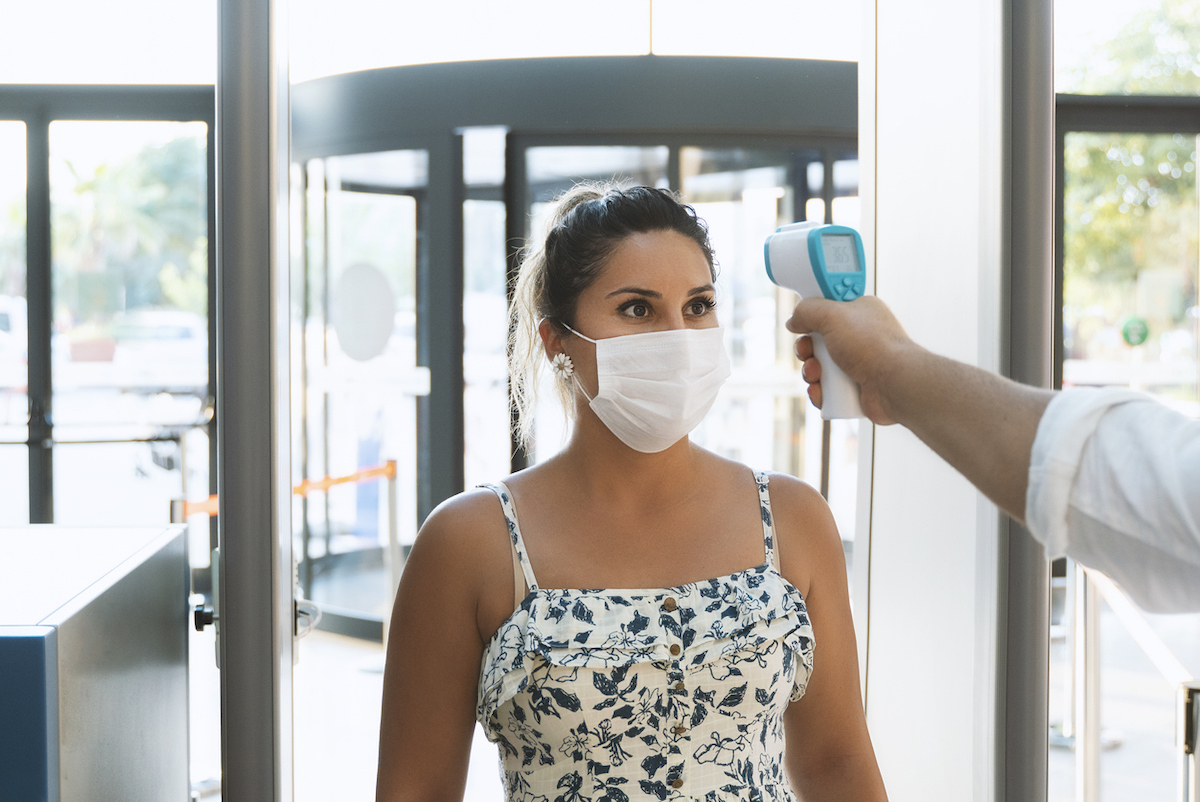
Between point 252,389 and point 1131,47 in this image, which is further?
point 1131,47

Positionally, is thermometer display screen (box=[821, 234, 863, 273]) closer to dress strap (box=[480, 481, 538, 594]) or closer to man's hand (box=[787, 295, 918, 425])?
man's hand (box=[787, 295, 918, 425])

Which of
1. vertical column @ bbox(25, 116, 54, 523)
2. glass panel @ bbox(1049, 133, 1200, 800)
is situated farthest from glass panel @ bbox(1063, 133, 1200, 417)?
vertical column @ bbox(25, 116, 54, 523)

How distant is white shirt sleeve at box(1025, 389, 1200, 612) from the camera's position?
778 millimetres

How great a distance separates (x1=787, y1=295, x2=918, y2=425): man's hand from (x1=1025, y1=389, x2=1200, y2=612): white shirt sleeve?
19 centimetres

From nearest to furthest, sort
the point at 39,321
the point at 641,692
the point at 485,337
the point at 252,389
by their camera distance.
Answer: the point at 252,389, the point at 641,692, the point at 485,337, the point at 39,321

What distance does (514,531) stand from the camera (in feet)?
4.58

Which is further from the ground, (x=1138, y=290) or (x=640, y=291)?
(x=1138, y=290)

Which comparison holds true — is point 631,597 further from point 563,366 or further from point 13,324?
point 13,324

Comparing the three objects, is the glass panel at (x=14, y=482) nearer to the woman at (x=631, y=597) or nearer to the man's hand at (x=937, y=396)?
the woman at (x=631, y=597)

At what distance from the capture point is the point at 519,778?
1.33 metres

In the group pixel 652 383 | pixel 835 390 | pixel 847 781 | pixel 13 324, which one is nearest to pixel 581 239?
pixel 652 383

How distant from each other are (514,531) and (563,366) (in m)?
0.29

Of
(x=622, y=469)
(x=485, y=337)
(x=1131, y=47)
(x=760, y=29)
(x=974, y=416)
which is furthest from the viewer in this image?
(x=1131, y=47)

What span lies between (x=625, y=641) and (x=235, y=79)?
2.70ft
